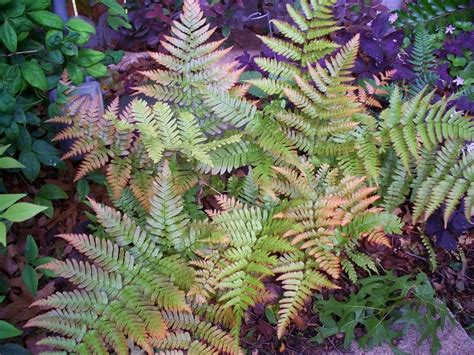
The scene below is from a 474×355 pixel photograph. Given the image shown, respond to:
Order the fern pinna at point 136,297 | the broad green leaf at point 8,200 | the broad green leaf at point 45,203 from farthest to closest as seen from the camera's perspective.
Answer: the broad green leaf at point 45,203, the fern pinna at point 136,297, the broad green leaf at point 8,200

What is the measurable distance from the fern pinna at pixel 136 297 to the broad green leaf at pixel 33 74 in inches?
22.8

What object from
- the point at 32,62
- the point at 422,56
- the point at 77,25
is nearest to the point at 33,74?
the point at 32,62

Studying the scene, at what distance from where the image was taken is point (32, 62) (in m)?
2.06

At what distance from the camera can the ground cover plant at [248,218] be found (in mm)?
1896

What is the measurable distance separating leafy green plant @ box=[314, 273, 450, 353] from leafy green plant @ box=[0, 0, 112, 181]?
146 centimetres

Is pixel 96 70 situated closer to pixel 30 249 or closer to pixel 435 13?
pixel 30 249

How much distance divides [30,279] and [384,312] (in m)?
1.49

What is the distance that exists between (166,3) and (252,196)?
1789mm

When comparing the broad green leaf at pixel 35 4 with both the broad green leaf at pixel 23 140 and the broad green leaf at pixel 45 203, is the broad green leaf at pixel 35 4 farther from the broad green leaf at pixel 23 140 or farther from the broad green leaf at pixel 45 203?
the broad green leaf at pixel 45 203

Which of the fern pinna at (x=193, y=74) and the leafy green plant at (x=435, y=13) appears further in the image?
the leafy green plant at (x=435, y=13)

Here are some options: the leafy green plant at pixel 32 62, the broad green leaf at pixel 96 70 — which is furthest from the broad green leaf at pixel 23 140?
the broad green leaf at pixel 96 70

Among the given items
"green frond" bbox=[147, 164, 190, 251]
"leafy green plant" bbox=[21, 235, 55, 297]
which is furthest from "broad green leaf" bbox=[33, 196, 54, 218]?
"green frond" bbox=[147, 164, 190, 251]

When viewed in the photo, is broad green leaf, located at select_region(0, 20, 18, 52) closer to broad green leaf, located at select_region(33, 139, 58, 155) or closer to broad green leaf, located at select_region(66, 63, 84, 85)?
broad green leaf, located at select_region(66, 63, 84, 85)

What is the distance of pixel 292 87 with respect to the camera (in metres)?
2.41
